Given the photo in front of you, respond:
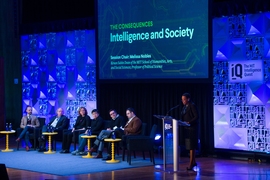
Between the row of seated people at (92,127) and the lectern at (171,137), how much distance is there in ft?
5.37

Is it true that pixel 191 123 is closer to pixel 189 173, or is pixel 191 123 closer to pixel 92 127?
pixel 189 173

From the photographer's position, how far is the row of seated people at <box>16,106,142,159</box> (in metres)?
12.2

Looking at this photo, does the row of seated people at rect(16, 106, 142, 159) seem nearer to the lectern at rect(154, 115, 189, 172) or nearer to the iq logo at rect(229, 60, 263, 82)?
the lectern at rect(154, 115, 189, 172)

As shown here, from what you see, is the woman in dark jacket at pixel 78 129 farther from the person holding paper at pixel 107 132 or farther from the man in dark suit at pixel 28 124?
the man in dark suit at pixel 28 124

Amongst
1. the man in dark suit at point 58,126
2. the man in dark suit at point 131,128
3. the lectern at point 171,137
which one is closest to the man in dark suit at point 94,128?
the man in dark suit at point 131,128

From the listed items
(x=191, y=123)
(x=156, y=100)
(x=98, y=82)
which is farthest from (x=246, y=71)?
(x=98, y=82)

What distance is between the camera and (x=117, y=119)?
12.7 m

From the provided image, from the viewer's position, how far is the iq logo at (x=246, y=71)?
11.8 metres

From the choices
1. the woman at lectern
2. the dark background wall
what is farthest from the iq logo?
the woman at lectern

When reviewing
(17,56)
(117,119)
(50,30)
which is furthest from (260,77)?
(17,56)

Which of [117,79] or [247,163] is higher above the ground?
[117,79]

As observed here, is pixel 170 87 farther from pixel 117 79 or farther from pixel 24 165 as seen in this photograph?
pixel 24 165

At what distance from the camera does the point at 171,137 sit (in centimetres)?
1049

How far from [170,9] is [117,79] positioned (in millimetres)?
2210
